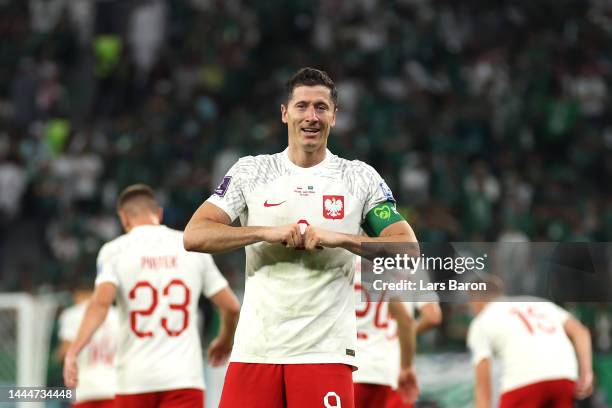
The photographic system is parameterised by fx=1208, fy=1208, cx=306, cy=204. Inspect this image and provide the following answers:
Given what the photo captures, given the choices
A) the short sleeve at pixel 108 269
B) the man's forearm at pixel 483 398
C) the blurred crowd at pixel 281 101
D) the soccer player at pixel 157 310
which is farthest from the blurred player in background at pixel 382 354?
the blurred crowd at pixel 281 101

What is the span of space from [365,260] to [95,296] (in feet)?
8.95

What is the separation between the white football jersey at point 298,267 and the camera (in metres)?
5.21

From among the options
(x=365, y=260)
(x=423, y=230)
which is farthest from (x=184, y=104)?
(x=365, y=260)

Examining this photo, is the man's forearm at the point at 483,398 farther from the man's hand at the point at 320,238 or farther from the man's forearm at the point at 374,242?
the man's hand at the point at 320,238

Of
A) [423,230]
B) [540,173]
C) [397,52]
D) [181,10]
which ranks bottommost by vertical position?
[423,230]

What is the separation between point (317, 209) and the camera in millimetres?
5254

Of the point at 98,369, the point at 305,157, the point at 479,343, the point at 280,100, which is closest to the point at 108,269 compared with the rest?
the point at 98,369

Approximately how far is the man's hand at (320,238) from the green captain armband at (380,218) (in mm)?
317

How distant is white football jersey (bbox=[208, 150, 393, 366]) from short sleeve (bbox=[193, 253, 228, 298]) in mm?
2375

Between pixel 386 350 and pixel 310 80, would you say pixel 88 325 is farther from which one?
pixel 310 80

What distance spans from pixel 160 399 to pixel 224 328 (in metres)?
0.71

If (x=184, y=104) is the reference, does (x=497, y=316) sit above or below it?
below

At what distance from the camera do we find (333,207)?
17.2 ft

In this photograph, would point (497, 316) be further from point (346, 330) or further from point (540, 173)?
point (540, 173)
